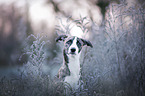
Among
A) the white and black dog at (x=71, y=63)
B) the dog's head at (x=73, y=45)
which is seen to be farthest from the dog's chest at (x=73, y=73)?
the dog's head at (x=73, y=45)

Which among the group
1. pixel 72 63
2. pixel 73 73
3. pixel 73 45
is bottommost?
pixel 73 73

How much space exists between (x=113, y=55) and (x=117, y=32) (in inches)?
23.2

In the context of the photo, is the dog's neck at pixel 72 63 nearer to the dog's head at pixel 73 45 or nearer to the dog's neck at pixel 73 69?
the dog's neck at pixel 73 69

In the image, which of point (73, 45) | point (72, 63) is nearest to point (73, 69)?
point (72, 63)

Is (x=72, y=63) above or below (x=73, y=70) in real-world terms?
above

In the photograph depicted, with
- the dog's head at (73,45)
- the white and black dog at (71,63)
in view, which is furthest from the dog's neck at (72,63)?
the dog's head at (73,45)

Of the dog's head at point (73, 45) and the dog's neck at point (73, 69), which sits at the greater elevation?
the dog's head at point (73, 45)

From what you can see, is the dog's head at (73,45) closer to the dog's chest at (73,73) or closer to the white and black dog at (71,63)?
the white and black dog at (71,63)

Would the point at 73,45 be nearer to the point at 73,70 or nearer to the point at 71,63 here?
the point at 71,63

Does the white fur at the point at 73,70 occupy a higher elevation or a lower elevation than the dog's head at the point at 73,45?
lower

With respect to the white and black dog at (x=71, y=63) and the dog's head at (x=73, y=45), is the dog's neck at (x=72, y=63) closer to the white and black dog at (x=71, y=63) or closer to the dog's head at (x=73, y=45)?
the white and black dog at (x=71, y=63)

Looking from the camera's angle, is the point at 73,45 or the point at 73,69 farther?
the point at 73,69

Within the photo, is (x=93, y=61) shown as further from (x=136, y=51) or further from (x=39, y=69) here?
(x=39, y=69)

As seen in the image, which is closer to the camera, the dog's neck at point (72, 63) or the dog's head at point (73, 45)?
the dog's head at point (73, 45)
